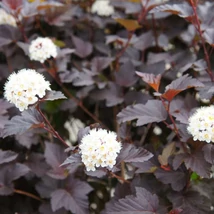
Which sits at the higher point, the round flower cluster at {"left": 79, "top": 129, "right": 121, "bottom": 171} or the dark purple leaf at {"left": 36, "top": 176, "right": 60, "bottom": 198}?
the round flower cluster at {"left": 79, "top": 129, "right": 121, "bottom": 171}

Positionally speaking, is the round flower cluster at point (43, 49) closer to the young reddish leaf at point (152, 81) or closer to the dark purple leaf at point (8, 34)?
the dark purple leaf at point (8, 34)

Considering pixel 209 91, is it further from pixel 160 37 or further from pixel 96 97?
pixel 160 37

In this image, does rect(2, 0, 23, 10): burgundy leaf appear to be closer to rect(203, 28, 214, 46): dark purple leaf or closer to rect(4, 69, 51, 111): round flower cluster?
rect(4, 69, 51, 111): round flower cluster

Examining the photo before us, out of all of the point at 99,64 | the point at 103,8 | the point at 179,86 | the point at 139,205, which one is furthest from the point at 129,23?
the point at 139,205

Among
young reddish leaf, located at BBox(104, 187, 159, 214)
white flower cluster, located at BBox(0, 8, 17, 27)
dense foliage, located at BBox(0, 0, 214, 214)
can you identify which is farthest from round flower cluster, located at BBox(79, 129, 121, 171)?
white flower cluster, located at BBox(0, 8, 17, 27)

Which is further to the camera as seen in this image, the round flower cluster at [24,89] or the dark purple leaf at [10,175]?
the dark purple leaf at [10,175]

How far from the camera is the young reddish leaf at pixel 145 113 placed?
1.29 m

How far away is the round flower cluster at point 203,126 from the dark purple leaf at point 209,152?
0.17 feet

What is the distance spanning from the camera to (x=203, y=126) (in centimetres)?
113

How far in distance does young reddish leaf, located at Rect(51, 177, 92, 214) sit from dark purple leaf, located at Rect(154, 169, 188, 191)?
0.80ft

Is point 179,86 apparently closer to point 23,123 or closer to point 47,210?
point 23,123

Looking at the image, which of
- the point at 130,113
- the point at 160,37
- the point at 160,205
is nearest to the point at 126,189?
the point at 160,205

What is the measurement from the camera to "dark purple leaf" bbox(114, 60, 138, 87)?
1608 millimetres

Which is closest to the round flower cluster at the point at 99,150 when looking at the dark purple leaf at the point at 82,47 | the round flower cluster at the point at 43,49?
the round flower cluster at the point at 43,49
